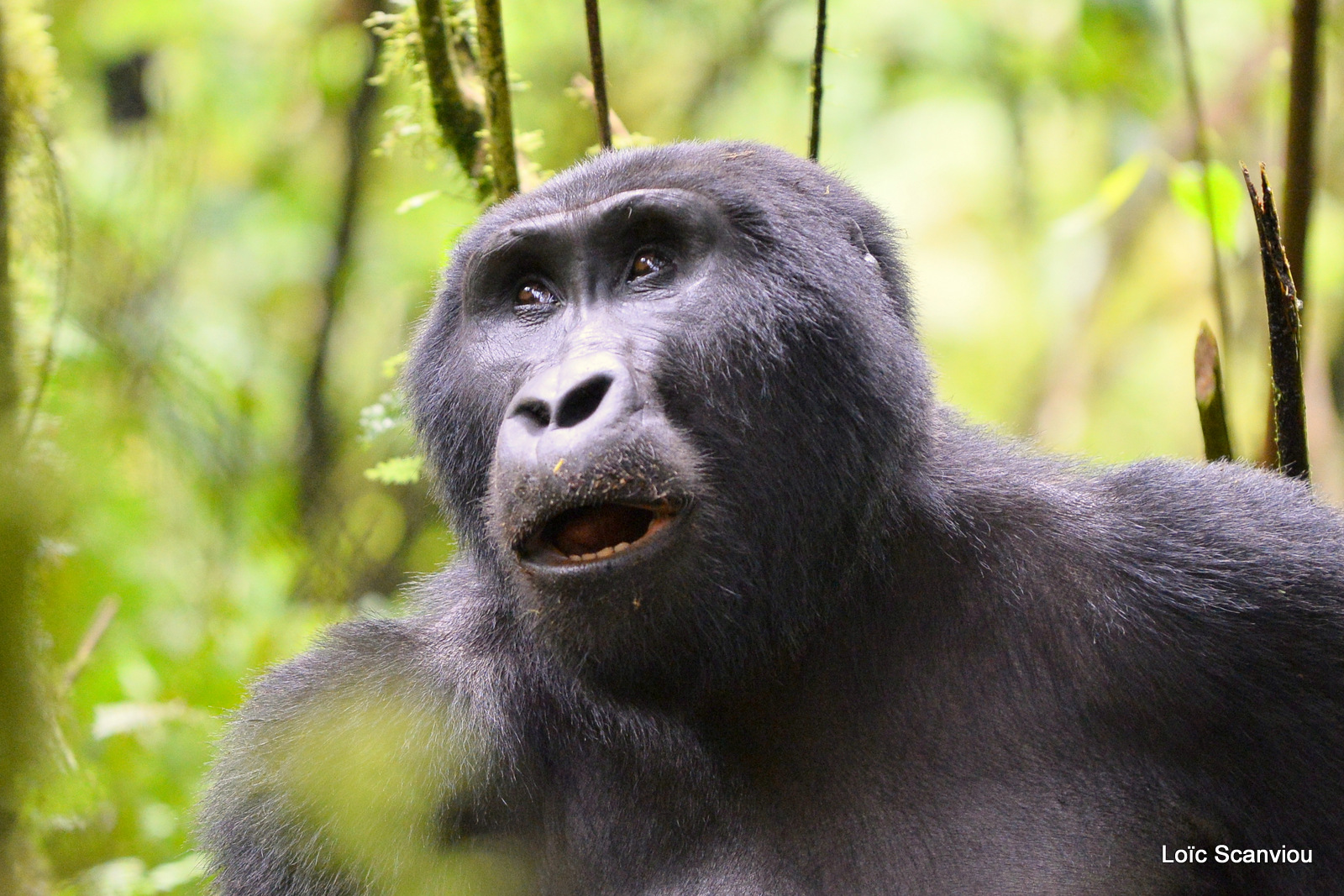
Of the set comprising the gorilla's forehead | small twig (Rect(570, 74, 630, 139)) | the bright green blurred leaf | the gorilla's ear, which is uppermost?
small twig (Rect(570, 74, 630, 139))

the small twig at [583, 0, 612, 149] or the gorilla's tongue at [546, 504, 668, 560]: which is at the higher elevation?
the small twig at [583, 0, 612, 149]

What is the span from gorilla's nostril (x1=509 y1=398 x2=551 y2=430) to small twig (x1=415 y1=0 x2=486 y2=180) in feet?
6.45

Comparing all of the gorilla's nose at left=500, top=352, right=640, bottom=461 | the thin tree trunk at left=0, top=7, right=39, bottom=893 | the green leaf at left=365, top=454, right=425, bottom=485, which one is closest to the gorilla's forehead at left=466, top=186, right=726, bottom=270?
the gorilla's nose at left=500, top=352, right=640, bottom=461

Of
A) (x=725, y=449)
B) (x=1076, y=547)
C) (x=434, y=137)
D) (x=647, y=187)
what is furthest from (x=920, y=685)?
(x=434, y=137)

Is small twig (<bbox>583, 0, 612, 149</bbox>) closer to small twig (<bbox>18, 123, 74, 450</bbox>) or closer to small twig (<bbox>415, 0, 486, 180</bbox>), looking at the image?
small twig (<bbox>415, 0, 486, 180</bbox>)

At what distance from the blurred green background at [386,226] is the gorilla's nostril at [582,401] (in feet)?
2.16

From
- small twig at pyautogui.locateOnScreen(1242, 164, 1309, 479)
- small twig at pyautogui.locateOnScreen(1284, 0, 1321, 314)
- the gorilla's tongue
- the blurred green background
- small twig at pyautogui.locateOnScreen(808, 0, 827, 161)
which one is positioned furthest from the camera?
the blurred green background

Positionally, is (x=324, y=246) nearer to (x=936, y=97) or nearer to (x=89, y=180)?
(x=89, y=180)

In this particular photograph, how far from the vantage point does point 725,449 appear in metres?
2.88

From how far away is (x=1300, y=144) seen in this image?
4.36 m

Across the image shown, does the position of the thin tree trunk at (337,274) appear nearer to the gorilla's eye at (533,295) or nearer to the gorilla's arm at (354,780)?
the gorilla's arm at (354,780)

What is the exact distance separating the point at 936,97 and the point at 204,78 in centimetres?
606

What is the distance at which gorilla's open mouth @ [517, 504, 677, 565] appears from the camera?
2.71 metres

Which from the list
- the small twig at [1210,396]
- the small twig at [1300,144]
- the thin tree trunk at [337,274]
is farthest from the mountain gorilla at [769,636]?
the thin tree trunk at [337,274]
